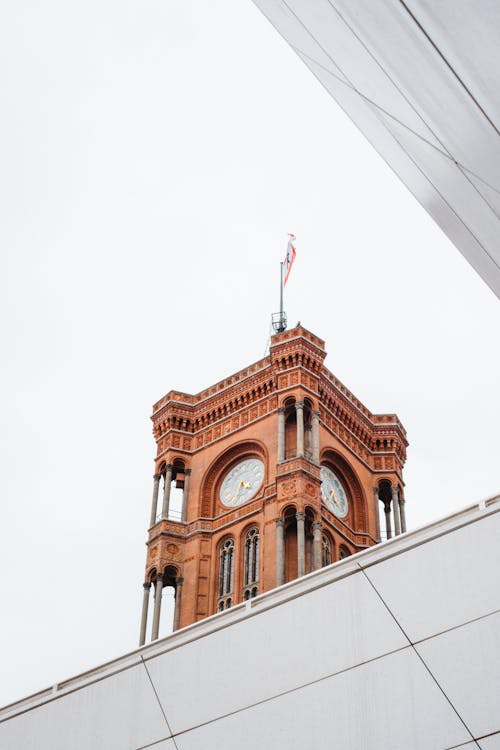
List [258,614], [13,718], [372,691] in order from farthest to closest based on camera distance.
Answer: [13,718], [258,614], [372,691]

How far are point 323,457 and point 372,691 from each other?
3720cm

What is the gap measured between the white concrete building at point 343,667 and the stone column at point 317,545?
28514 millimetres

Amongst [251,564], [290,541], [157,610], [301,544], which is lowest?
[157,610]

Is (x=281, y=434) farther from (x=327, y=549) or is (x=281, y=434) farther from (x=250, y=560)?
(x=250, y=560)

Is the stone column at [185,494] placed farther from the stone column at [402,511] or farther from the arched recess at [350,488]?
the stone column at [402,511]

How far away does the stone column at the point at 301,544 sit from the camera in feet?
138

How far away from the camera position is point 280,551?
42.6m

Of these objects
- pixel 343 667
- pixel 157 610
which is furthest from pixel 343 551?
pixel 343 667

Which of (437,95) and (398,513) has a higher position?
(398,513)

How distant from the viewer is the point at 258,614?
13.5 metres

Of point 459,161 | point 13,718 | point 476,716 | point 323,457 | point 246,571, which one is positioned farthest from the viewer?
point 323,457

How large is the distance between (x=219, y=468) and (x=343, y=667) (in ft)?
122

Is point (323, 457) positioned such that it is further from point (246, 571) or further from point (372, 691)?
point (372, 691)

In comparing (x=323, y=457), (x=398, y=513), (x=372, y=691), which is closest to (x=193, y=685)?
(x=372, y=691)
